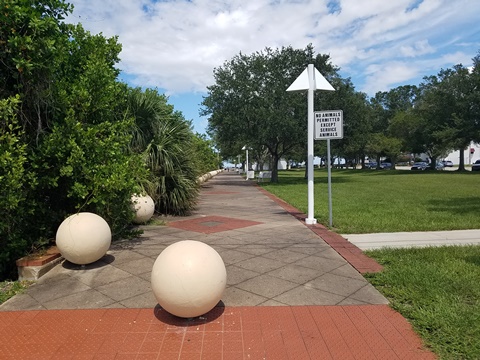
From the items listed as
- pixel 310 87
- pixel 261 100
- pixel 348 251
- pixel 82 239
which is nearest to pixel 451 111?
pixel 261 100

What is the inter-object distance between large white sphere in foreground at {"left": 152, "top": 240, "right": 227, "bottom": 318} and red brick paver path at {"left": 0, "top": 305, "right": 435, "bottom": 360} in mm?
216

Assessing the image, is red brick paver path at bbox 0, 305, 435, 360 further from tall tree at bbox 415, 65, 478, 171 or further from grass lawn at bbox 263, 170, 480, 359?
tall tree at bbox 415, 65, 478, 171

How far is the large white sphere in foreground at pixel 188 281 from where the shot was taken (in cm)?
338

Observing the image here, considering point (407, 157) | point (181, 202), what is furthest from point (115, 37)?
point (407, 157)

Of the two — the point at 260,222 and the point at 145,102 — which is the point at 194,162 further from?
the point at 260,222

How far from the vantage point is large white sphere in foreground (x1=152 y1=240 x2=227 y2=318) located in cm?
338

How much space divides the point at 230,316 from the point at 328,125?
6080 mm

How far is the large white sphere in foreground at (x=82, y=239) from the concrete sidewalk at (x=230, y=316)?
0.22m

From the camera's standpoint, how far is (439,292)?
4121 mm

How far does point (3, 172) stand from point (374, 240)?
635cm

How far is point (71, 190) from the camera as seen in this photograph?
18.9ft

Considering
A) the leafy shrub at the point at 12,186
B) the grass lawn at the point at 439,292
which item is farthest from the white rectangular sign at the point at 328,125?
the leafy shrub at the point at 12,186

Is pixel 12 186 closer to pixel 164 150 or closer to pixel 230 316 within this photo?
pixel 230 316

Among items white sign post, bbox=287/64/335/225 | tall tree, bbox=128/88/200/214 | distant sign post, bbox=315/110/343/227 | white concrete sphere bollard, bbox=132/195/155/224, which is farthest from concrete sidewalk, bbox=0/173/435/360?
tall tree, bbox=128/88/200/214
